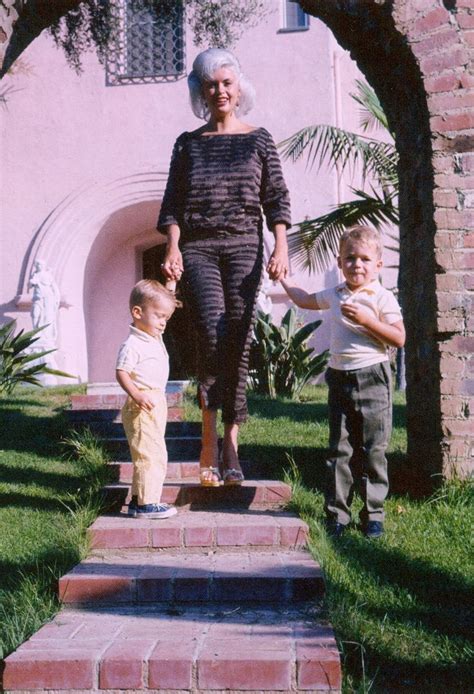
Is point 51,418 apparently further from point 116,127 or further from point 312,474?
point 116,127

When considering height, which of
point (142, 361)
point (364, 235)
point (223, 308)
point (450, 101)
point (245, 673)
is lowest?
point (245, 673)

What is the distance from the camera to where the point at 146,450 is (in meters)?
3.71

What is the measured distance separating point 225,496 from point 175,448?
1.50 m

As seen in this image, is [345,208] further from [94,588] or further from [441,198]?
[94,588]

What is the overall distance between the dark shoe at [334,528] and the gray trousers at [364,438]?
0.9 inches

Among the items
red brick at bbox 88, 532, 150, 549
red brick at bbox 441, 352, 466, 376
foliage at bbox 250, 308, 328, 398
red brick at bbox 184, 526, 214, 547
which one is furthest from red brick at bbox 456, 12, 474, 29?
foliage at bbox 250, 308, 328, 398

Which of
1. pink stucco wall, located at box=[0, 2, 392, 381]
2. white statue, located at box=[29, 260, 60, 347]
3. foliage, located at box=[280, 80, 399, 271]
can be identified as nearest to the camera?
foliage, located at box=[280, 80, 399, 271]

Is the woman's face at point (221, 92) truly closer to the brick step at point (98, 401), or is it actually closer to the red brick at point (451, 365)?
the red brick at point (451, 365)

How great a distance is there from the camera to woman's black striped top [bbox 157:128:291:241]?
4.04 meters

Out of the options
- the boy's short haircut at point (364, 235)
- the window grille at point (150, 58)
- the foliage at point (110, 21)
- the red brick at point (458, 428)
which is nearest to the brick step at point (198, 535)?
the red brick at point (458, 428)

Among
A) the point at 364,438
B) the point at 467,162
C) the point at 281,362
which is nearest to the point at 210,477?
the point at 364,438

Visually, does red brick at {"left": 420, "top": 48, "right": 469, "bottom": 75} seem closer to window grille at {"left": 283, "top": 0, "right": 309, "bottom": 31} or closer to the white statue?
the white statue

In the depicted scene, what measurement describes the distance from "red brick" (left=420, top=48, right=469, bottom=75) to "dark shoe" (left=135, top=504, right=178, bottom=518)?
102 inches

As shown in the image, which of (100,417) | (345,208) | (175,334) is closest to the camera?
(100,417)
